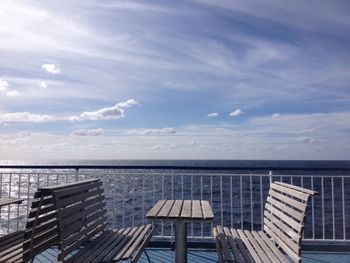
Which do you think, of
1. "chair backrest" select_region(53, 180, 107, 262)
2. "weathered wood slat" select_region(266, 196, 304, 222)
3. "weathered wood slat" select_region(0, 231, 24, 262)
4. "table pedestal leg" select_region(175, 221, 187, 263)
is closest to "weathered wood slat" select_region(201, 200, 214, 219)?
"table pedestal leg" select_region(175, 221, 187, 263)

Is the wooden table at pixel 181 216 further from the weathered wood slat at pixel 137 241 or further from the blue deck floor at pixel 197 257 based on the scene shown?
the blue deck floor at pixel 197 257

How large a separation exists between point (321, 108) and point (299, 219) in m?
30.0

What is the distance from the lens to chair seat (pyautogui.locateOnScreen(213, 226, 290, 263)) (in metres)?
2.59

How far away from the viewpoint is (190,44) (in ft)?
30.1

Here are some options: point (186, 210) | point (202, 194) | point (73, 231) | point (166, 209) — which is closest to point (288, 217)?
point (186, 210)

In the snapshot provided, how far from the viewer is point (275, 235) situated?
3.15 m

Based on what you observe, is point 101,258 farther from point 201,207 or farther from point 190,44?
point 190,44

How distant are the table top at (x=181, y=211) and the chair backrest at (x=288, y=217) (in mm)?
573

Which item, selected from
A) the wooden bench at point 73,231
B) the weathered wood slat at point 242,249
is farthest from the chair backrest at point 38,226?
the weathered wood slat at point 242,249

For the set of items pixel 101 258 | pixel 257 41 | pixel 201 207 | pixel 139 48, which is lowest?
pixel 101 258

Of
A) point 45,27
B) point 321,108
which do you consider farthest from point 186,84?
point 321,108

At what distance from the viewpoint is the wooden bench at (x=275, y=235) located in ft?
8.33

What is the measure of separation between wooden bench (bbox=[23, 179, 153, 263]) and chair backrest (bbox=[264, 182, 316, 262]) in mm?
1094

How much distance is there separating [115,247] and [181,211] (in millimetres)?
589
